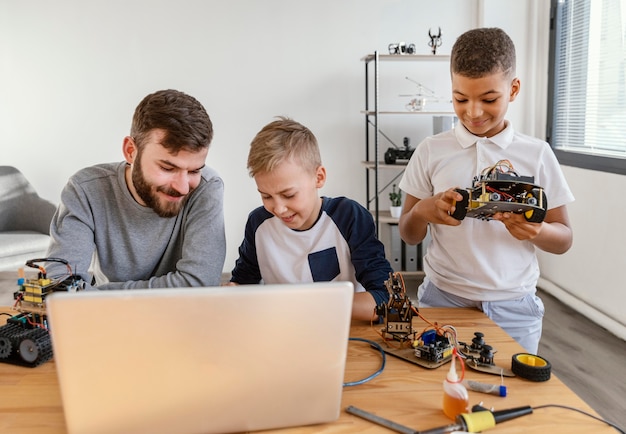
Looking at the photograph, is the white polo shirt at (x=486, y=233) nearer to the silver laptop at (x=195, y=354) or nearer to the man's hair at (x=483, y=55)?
the man's hair at (x=483, y=55)

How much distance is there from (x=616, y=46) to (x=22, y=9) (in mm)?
4084

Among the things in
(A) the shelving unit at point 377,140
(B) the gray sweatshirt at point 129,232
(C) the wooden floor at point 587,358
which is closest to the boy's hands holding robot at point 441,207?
(B) the gray sweatshirt at point 129,232

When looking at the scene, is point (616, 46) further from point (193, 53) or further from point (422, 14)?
point (193, 53)

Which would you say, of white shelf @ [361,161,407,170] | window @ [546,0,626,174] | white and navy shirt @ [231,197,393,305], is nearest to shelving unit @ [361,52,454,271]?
white shelf @ [361,161,407,170]

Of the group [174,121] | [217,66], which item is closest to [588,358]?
[174,121]

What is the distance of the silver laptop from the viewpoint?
28.8 inches

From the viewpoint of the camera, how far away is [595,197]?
10.8 feet

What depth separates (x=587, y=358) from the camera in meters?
2.74

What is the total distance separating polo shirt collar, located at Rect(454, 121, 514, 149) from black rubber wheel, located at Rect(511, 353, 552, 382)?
2.09 feet

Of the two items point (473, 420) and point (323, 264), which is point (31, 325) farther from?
point (473, 420)

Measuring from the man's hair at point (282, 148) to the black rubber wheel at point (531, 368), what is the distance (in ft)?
2.21

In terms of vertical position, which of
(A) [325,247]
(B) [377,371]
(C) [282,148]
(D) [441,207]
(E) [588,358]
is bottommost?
(E) [588,358]

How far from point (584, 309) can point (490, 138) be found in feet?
7.54

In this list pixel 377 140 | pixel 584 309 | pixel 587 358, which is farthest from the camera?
pixel 377 140
